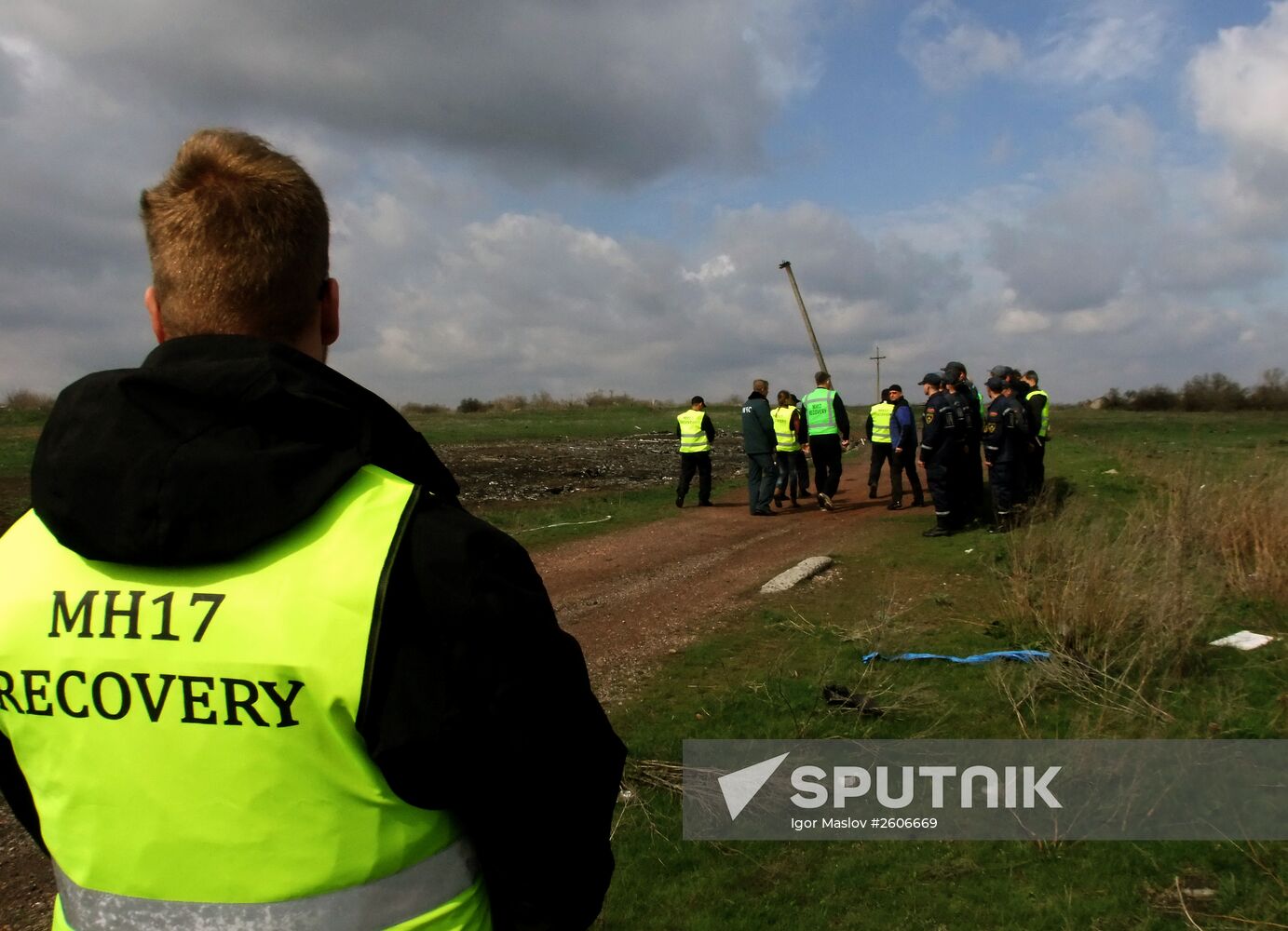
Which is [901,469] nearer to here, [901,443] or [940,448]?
[901,443]

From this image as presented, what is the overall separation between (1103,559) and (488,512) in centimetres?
1065

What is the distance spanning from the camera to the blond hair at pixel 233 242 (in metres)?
1.54

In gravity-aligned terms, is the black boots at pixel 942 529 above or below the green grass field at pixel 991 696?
above

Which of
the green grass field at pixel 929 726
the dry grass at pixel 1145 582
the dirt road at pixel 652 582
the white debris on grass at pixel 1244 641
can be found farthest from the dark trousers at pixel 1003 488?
the white debris on grass at pixel 1244 641

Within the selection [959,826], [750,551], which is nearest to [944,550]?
[750,551]

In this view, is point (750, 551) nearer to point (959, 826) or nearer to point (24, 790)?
point (959, 826)

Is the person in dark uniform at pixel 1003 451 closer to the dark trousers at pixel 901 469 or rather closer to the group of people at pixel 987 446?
the group of people at pixel 987 446

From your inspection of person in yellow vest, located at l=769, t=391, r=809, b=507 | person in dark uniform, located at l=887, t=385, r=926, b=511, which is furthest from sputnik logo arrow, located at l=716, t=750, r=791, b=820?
person in yellow vest, located at l=769, t=391, r=809, b=507

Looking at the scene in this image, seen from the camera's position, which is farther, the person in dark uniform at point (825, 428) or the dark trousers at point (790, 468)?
the dark trousers at point (790, 468)

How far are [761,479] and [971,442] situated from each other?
3.41 metres

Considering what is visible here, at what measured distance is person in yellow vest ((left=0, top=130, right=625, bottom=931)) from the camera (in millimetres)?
1354

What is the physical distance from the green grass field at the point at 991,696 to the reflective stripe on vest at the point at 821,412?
3581mm

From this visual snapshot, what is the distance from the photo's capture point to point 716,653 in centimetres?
779

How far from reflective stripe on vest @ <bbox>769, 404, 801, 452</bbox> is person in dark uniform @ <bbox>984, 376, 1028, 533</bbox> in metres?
3.90
